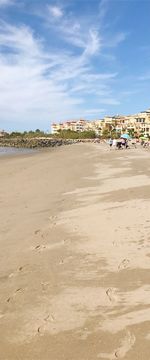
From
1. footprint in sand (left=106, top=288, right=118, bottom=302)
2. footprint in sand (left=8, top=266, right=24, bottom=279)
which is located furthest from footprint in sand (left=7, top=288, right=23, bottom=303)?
footprint in sand (left=106, top=288, right=118, bottom=302)

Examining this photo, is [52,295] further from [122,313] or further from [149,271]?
[149,271]

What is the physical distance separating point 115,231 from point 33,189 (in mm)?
5927

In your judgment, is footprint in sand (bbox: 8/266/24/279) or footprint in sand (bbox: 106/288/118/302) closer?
footprint in sand (bbox: 106/288/118/302)

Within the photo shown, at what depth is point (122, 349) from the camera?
298cm

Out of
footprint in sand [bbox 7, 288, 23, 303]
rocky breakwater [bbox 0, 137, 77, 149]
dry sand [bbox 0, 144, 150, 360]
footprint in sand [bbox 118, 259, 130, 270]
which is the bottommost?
rocky breakwater [bbox 0, 137, 77, 149]

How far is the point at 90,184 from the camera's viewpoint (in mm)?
11523

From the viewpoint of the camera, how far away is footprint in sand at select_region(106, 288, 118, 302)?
12.6 ft

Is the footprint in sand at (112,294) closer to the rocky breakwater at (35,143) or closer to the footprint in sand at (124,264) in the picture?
the footprint in sand at (124,264)

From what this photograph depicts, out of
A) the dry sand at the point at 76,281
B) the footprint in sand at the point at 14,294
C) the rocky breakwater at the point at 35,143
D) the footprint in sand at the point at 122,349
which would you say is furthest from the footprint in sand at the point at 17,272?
the rocky breakwater at the point at 35,143

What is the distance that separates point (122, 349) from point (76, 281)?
141cm

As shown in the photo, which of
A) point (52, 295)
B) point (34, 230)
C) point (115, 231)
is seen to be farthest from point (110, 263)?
point (34, 230)

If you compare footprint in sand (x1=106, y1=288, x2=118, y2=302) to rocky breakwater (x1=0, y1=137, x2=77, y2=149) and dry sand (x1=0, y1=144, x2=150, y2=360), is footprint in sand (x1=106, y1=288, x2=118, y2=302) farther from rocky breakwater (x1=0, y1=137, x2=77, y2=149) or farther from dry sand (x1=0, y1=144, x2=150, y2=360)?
rocky breakwater (x1=0, y1=137, x2=77, y2=149)

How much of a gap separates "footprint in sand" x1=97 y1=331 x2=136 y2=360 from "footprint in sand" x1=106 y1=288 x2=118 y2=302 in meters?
0.68

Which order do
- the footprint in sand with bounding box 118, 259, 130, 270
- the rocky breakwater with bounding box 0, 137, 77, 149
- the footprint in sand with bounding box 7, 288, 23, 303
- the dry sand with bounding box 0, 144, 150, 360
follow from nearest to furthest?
the dry sand with bounding box 0, 144, 150, 360, the footprint in sand with bounding box 7, 288, 23, 303, the footprint in sand with bounding box 118, 259, 130, 270, the rocky breakwater with bounding box 0, 137, 77, 149
